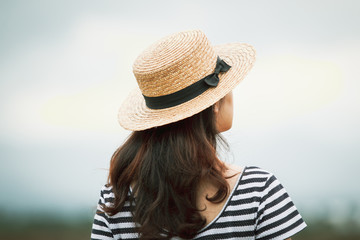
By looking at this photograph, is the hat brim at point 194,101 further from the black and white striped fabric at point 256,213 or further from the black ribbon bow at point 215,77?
the black and white striped fabric at point 256,213

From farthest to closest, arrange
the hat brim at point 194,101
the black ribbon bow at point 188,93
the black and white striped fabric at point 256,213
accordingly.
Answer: the black ribbon bow at point 188,93, the hat brim at point 194,101, the black and white striped fabric at point 256,213

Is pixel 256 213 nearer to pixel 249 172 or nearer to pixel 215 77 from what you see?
pixel 249 172

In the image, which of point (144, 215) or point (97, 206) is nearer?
point (144, 215)

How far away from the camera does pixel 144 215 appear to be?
150 centimetres

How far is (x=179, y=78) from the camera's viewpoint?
5.48ft

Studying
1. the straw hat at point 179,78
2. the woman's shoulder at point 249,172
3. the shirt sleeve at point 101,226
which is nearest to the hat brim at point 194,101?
the straw hat at point 179,78

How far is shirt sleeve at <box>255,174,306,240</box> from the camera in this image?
4.83 feet

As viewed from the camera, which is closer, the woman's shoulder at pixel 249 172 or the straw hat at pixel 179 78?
the woman's shoulder at pixel 249 172

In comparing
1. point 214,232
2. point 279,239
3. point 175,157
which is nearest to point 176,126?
point 175,157

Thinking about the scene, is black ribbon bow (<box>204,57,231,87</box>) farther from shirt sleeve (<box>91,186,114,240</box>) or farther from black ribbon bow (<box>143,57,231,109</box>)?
shirt sleeve (<box>91,186,114,240</box>)

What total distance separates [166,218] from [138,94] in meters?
0.89

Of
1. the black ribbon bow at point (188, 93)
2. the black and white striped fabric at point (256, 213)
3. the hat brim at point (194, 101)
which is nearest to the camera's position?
the black and white striped fabric at point (256, 213)

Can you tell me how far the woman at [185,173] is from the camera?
4.82ft

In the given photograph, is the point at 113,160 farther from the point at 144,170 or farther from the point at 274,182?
the point at 274,182
